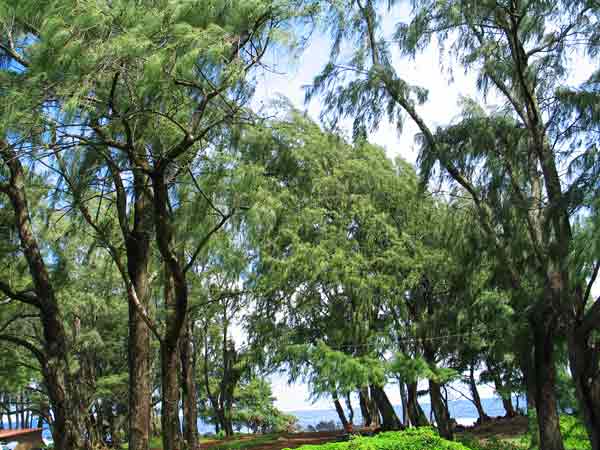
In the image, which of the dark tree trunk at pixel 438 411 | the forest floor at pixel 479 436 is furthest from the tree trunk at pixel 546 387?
the forest floor at pixel 479 436

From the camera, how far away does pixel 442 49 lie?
8234 millimetres

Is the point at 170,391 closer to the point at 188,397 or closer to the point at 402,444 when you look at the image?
the point at 402,444

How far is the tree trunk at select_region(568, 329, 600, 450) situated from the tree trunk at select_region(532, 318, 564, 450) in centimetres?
97

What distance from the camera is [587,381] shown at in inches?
292

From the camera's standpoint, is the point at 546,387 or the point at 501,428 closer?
the point at 546,387

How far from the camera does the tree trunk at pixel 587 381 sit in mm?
7320

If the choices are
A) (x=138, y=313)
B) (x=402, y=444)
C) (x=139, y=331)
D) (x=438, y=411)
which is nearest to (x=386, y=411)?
(x=438, y=411)

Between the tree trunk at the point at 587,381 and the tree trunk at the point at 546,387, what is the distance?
0.97 meters

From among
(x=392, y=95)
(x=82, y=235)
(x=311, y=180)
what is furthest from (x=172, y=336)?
(x=311, y=180)

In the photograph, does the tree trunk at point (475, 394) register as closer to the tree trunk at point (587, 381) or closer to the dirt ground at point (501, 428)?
the dirt ground at point (501, 428)

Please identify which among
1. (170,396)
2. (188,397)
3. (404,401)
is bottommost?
(404,401)

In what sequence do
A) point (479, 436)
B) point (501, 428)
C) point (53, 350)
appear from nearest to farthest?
point (53, 350) → point (479, 436) → point (501, 428)

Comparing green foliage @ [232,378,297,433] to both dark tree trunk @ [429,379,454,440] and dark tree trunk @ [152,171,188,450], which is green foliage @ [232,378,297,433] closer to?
dark tree trunk @ [429,379,454,440]

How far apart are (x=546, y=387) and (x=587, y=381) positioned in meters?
1.23
